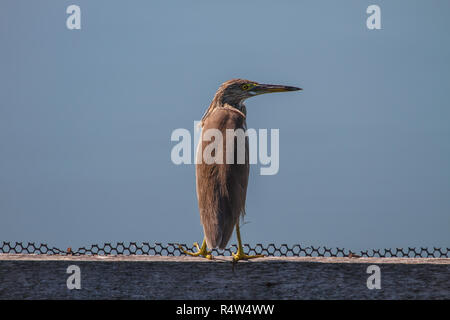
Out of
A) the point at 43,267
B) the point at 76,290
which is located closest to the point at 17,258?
the point at 43,267

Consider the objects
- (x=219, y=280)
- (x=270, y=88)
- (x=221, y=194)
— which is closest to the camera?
(x=219, y=280)

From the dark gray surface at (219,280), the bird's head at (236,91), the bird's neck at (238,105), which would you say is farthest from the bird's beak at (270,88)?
the dark gray surface at (219,280)

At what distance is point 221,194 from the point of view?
362 centimetres

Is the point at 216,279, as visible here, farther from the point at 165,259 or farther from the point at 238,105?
the point at 238,105

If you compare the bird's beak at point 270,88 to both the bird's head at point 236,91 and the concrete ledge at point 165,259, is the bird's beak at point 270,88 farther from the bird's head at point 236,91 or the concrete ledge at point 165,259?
the concrete ledge at point 165,259

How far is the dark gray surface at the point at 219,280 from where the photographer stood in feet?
9.07

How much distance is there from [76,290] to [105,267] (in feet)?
0.64

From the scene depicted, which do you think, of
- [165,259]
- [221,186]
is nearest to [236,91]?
[221,186]

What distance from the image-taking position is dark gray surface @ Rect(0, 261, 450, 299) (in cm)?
277

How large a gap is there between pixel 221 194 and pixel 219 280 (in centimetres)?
90

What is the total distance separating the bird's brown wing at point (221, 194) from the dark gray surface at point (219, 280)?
0.52 meters
